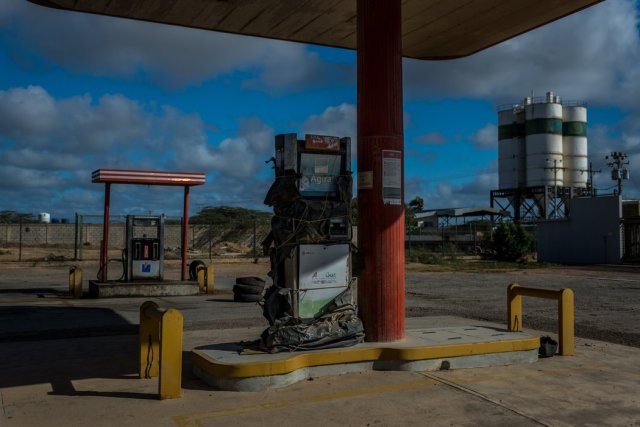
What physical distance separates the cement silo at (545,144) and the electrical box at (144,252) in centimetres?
6082

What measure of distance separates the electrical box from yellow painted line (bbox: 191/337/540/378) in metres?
9.87

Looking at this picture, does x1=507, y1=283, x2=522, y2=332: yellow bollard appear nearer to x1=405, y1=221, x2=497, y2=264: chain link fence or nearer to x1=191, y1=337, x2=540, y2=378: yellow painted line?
x1=191, y1=337, x2=540, y2=378: yellow painted line

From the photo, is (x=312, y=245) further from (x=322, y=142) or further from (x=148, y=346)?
(x=148, y=346)

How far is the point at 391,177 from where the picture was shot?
779 cm

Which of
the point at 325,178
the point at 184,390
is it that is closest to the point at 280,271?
the point at 325,178

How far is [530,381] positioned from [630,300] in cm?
1130

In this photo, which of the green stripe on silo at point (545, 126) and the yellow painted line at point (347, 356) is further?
the green stripe on silo at point (545, 126)

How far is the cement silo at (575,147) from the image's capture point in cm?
7044

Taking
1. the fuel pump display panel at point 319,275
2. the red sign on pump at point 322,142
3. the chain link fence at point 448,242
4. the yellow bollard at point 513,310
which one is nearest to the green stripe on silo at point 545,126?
the chain link fence at point 448,242

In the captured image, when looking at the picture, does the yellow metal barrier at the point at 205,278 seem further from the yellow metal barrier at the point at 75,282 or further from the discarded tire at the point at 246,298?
the yellow metal barrier at the point at 75,282

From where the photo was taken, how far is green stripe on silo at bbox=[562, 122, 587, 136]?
70688 mm

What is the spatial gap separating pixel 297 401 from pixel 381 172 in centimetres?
Result: 320

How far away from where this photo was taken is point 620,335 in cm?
1045

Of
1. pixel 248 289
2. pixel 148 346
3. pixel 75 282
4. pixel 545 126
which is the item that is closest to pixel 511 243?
pixel 248 289
